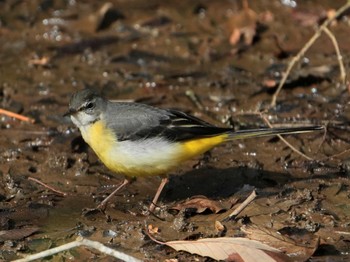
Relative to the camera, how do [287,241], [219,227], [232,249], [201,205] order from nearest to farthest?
[232,249]
[287,241]
[219,227]
[201,205]

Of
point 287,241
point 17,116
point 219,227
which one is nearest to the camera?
point 287,241

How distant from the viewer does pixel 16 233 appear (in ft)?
24.7

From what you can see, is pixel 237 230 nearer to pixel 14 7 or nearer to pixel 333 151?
pixel 333 151

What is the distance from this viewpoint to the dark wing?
814 centimetres

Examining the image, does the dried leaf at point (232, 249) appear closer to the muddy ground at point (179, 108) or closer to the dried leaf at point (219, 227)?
the muddy ground at point (179, 108)

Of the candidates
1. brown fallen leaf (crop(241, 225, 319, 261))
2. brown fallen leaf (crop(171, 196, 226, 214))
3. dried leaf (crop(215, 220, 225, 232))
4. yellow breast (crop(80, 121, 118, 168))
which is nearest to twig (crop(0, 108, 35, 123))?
yellow breast (crop(80, 121, 118, 168))

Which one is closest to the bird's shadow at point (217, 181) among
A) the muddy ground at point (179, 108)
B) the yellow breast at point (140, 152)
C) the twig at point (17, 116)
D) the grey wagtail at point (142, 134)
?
the muddy ground at point (179, 108)

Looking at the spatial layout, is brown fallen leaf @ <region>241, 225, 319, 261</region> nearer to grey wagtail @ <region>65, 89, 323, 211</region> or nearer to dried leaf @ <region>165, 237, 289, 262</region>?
dried leaf @ <region>165, 237, 289, 262</region>

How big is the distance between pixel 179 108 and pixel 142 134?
2430 mm

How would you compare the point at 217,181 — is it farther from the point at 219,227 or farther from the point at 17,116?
the point at 17,116

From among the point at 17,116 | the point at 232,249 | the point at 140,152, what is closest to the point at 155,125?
the point at 140,152

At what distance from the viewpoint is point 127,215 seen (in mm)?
8031

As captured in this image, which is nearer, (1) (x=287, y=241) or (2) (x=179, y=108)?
(1) (x=287, y=241)

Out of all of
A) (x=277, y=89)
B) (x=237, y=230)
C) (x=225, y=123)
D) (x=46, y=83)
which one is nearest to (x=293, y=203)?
(x=237, y=230)
